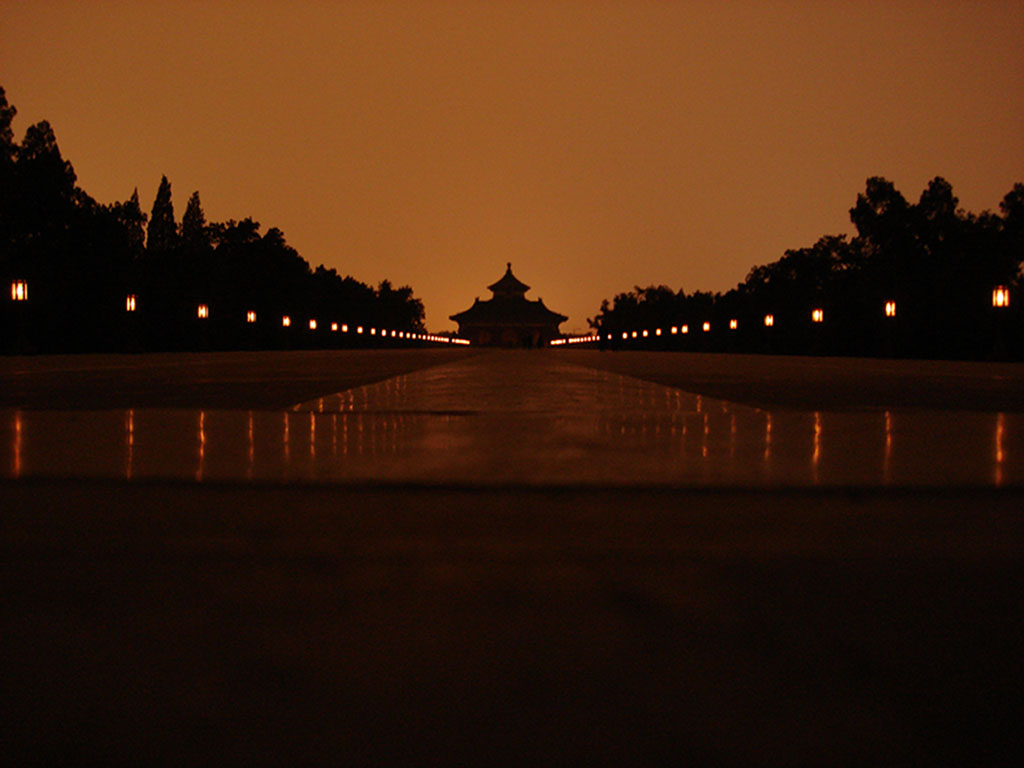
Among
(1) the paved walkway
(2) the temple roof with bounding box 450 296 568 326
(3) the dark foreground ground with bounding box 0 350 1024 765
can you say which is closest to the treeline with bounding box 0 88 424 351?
(1) the paved walkway

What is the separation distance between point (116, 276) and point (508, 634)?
37010 mm

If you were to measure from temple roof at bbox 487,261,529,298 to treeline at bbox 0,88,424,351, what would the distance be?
38.1m

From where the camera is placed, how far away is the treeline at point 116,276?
102ft

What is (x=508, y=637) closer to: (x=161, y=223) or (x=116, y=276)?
(x=116, y=276)

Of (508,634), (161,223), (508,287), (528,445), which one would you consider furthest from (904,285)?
(508,287)

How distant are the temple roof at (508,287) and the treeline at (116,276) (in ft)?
125

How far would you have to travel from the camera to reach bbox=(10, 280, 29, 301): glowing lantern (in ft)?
91.1

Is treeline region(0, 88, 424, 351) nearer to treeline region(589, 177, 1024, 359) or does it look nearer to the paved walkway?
the paved walkway

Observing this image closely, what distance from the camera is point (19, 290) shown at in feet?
91.4

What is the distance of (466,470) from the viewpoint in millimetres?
5164

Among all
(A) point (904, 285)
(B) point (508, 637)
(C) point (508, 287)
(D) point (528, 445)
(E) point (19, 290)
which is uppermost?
(C) point (508, 287)

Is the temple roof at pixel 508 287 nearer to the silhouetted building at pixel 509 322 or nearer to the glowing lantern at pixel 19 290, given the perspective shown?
the silhouetted building at pixel 509 322

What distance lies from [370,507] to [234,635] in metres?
1.71

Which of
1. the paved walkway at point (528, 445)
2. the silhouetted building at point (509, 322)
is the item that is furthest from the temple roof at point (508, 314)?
the paved walkway at point (528, 445)
